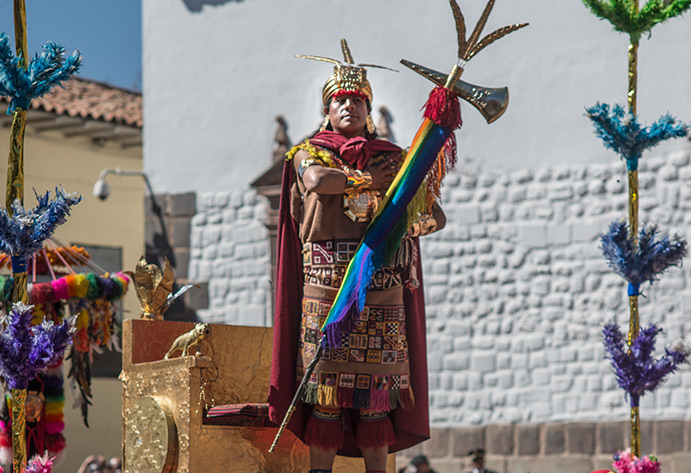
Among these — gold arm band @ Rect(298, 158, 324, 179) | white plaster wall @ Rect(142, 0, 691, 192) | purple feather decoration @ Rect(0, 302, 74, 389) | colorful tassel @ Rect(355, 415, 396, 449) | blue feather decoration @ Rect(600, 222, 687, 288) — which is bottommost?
colorful tassel @ Rect(355, 415, 396, 449)

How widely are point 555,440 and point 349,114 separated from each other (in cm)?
635

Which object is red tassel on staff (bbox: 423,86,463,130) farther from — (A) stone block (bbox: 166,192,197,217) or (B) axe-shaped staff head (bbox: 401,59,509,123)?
(A) stone block (bbox: 166,192,197,217)

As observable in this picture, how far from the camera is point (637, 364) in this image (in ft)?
17.4

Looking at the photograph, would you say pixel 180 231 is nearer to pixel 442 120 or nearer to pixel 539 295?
pixel 539 295

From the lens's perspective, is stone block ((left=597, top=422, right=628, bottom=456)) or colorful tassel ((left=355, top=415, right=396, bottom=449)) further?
stone block ((left=597, top=422, right=628, bottom=456))

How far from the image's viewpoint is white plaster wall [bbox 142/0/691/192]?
1039 cm

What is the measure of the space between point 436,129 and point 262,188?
25.0 feet

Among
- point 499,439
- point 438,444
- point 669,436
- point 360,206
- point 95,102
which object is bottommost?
point 438,444

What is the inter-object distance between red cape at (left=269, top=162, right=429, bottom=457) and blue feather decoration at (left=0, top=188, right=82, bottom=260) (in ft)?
3.19

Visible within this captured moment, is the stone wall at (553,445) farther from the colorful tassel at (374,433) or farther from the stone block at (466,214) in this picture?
the colorful tassel at (374,433)

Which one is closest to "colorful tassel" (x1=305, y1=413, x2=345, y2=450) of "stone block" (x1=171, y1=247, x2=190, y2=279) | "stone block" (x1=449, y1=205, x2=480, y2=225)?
"stone block" (x1=449, y1=205, x2=480, y2=225)

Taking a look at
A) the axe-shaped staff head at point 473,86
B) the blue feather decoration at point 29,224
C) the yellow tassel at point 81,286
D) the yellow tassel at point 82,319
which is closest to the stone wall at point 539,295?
the yellow tassel at point 82,319

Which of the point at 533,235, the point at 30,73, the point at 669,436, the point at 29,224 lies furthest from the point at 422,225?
the point at 533,235

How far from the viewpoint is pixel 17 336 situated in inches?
176
